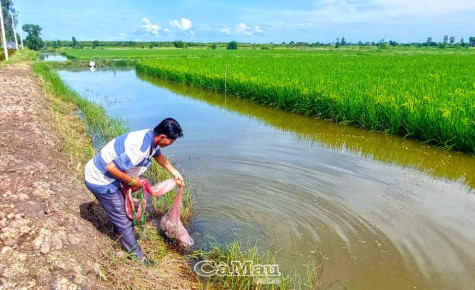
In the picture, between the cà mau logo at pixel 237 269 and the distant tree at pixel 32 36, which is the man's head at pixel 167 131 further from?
the distant tree at pixel 32 36

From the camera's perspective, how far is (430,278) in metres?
2.95

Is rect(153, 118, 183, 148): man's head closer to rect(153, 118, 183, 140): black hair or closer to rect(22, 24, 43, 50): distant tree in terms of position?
rect(153, 118, 183, 140): black hair

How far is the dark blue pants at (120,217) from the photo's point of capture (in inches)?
108

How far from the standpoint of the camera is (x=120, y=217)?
2832 millimetres

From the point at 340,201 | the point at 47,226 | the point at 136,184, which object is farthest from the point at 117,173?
the point at 340,201

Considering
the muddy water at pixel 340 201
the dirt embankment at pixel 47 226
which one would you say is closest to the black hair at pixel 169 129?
the dirt embankment at pixel 47 226

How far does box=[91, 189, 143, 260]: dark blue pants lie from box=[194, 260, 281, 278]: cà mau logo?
1.90 feet

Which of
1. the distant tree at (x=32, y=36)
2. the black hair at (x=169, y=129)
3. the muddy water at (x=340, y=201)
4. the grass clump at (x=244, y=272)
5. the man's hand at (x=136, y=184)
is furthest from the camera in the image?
the distant tree at (x=32, y=36)

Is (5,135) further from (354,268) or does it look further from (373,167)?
(373,167)

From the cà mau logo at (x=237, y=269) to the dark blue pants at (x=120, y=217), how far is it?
58 cm

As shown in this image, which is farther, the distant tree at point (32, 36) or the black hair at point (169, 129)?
the distant tree at point (32, 36)

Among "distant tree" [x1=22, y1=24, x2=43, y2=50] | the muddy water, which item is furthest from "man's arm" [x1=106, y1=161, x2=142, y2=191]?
"distant tree" [x1=22, y1=24, x2=43, y2=50]

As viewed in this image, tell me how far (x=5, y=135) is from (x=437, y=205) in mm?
6180

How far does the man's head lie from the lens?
8.13ft
